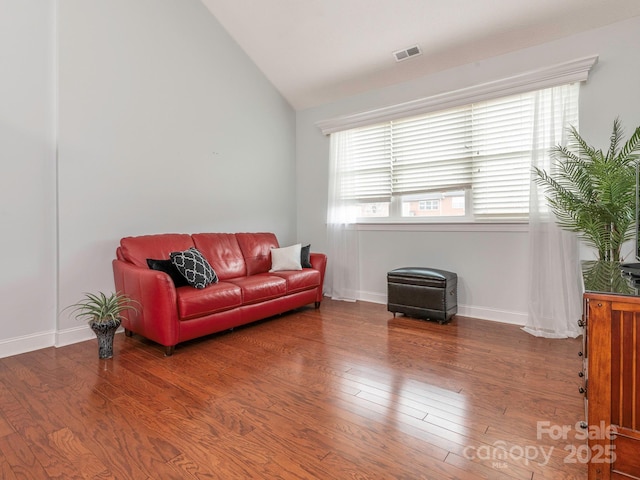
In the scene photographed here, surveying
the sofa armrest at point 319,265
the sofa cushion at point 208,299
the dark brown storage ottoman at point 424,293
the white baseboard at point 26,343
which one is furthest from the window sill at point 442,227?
the white baseboard at point 26,343

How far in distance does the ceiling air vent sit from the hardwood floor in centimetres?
301

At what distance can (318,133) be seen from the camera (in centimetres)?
502

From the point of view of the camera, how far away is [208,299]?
2.90 metres

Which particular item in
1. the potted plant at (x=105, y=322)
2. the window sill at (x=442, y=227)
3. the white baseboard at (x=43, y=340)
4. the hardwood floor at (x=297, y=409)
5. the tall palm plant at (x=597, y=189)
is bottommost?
the hardwood floor at (x=297, y=409)

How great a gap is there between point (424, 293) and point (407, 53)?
8.63 ft

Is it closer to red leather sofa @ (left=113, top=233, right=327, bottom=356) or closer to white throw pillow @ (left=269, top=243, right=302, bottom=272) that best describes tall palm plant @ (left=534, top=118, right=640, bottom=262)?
red leather sofa @ (left=113, top=233, right=327, bottom=356)

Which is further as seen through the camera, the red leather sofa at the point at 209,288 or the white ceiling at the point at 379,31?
the white ceiling at the point at 379,31

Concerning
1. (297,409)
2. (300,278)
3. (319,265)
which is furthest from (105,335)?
(319,265)

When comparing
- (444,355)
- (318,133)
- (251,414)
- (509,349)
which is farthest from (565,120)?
(251,414)

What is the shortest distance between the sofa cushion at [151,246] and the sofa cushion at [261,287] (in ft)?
2.14

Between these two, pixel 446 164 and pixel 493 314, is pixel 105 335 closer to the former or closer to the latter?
pixel 493 314

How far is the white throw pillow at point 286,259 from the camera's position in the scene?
161 inches

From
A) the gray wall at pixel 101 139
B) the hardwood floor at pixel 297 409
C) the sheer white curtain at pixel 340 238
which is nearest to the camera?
the hardwood floor at pixel 297 409

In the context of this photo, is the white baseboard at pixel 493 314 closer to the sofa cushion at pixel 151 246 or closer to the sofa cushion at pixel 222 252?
the sofa cushion at pixel 222 252
